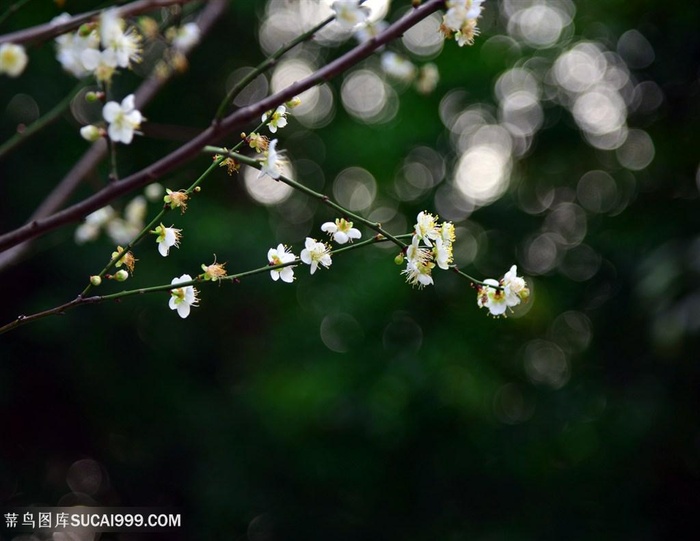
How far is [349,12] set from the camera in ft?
2.28

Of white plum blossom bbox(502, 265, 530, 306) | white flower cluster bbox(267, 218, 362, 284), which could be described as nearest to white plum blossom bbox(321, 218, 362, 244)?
white flower cluster bbox(267, 218, 362, 284)

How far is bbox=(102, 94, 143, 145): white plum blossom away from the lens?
0.70 m

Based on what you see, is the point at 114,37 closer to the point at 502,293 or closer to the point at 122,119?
the point at 122,119

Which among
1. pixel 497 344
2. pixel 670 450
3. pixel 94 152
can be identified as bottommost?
pixel 94 152

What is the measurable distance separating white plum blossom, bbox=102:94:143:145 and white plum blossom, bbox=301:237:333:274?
0.26 meters

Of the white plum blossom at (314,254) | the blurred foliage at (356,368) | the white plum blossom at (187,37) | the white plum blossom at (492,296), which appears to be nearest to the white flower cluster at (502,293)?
the white plum blossom at (492,296)

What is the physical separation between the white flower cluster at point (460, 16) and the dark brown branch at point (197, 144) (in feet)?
0.22

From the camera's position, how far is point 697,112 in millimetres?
3365

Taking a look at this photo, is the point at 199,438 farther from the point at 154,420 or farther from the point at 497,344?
the point at 497,344

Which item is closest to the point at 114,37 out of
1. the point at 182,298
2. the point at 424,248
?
the point at 182,298

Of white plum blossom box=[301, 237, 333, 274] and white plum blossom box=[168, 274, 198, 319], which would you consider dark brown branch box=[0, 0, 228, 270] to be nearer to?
white plum blossom box=[168, 274, 198, 319]

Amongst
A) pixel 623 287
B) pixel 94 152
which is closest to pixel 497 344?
pixel 623 287

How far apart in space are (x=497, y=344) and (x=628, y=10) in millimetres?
1880

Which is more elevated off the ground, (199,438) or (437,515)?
(199,438)
